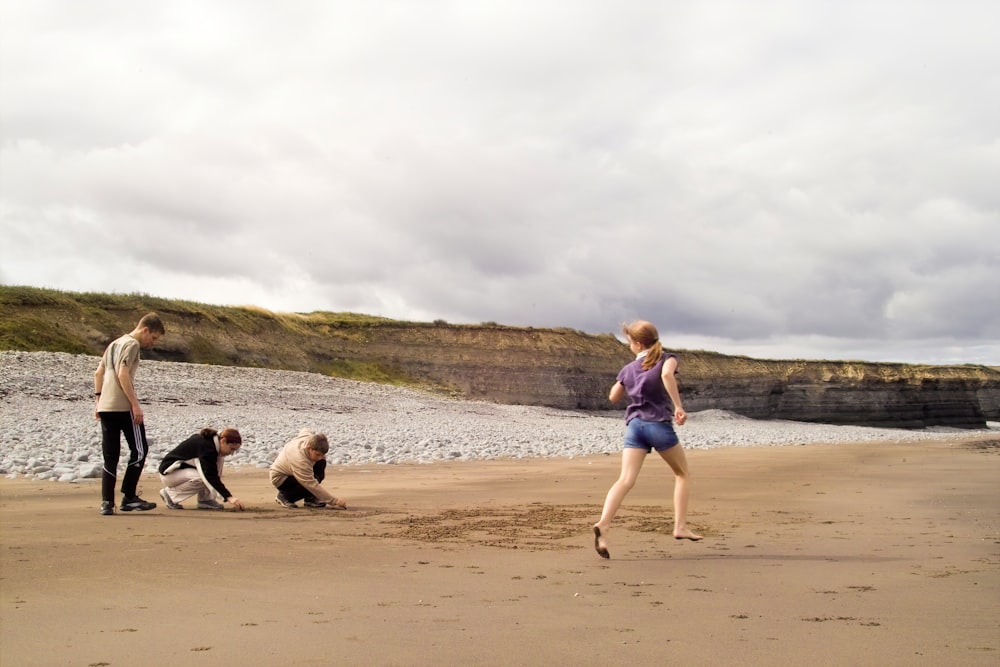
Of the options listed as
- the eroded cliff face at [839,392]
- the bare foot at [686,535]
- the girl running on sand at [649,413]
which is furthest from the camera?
the eroded cliff face at [839,392]

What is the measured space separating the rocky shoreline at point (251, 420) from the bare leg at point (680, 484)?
7.76 meters

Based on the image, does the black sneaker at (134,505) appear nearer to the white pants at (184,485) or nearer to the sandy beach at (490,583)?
the sandy beach at (490,583)

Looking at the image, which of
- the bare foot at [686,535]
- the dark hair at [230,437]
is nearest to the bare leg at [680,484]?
the bare foot at [686,535]

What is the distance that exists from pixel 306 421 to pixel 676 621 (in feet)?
65.1

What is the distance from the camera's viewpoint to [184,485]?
843cm

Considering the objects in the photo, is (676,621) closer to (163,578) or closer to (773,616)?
(773,616)

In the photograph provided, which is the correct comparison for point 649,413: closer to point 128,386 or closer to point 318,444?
point 318,444

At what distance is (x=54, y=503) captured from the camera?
27.1 ft

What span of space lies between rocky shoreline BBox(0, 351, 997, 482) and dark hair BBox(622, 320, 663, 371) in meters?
7.64

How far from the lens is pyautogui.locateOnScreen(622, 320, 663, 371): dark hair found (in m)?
6.64

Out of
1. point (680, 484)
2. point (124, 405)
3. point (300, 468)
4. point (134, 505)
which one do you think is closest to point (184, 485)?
point (134, 505)

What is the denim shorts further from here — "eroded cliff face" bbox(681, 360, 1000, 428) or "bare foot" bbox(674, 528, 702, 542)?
"eroded cliff face" bbox(681, 360, 1000, 428)

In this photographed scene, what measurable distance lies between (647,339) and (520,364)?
5031 cm

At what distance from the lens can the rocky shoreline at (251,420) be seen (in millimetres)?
13622
